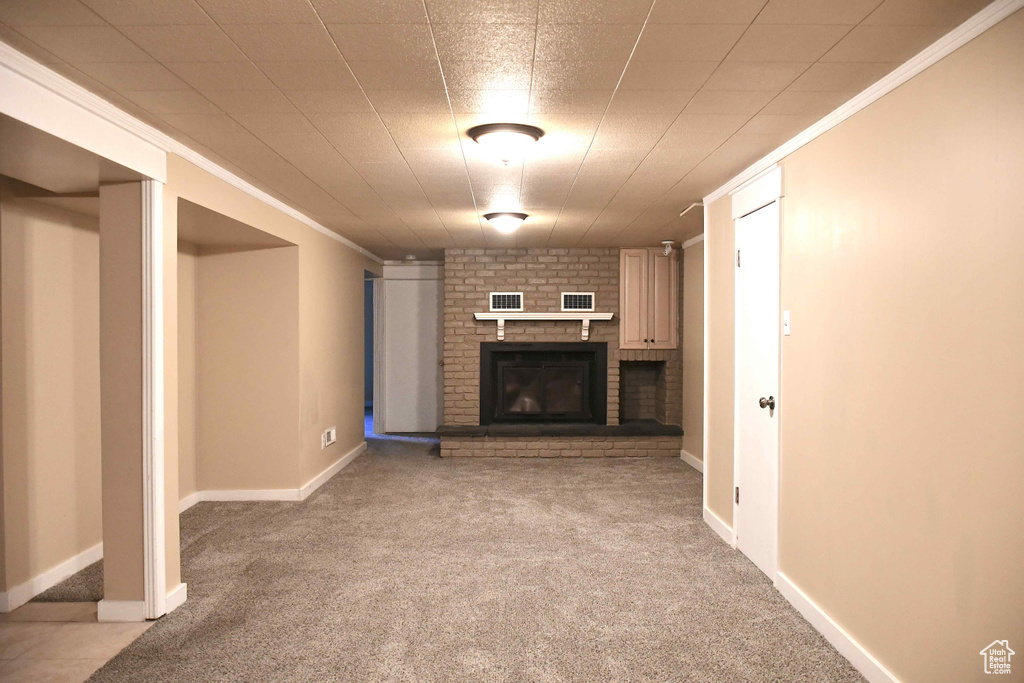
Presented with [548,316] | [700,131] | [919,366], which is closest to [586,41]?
[700,131]

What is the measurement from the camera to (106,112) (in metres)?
2.54

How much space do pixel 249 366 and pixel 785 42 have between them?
174 inches

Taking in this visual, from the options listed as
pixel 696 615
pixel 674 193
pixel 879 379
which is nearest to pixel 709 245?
pixel 674 193

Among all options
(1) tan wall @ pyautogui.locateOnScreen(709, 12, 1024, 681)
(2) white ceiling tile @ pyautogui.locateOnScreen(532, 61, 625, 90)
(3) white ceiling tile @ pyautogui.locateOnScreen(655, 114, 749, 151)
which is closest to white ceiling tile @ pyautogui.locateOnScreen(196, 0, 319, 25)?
(2) white ceiling tile @ pyautogui.locateOnScreen(532, 61, 625, 90)

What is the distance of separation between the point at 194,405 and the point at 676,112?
428 cm

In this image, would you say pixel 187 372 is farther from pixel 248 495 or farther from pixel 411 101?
pixel 411 101

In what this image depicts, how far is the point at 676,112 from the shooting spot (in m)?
2.63

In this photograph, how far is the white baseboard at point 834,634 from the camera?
2.31 metres

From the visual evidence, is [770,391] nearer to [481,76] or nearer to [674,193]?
[674,193]

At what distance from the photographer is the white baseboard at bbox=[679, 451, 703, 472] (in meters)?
6.11

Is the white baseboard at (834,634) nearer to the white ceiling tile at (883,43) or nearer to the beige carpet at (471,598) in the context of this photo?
the beige carpet at (471,598)

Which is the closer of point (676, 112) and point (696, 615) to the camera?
point (676, 112)

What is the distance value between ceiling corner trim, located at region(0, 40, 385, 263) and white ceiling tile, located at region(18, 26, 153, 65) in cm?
13

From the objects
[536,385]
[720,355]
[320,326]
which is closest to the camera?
[720,355]
